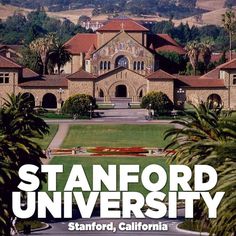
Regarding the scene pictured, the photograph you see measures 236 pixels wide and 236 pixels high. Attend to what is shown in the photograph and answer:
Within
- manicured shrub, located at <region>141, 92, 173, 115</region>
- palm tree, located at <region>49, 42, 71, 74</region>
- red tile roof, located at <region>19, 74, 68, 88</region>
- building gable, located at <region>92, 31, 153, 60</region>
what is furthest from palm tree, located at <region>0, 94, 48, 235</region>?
palm tree, located at <region>49, 42, 71, 74</region>

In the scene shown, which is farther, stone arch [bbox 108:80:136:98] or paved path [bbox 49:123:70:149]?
stone arch [bbox 108:80:136:98]

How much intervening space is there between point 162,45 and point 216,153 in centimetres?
11372

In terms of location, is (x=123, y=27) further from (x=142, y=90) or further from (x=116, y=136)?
(x=116, y=136)

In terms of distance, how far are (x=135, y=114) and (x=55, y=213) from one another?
185ft

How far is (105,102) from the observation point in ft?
414

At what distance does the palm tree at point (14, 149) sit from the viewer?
46.4 metres

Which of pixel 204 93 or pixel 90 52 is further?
pixel 90 52

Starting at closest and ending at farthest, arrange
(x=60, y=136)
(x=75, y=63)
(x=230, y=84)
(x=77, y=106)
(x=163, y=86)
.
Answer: (x=60, y=136) → (x=77, y=106) → (x=163, y=86) → (x=230, y=84) → (x=75, y=63)

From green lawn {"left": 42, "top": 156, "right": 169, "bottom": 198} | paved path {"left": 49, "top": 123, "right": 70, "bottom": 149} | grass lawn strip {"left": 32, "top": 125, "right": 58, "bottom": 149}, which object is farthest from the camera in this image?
paved path {"left": 49, "top": 123, "right": 70, "bottom": 149}

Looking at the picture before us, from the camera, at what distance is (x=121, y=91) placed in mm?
133375

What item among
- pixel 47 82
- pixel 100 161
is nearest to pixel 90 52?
pixel 47 82

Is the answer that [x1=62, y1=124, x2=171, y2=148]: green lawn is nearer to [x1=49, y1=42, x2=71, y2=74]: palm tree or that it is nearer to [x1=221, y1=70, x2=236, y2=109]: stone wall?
[x1=221, y1=70, x2=236, y2=109]: stone wall

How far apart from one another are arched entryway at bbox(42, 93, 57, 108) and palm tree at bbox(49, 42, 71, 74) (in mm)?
20894

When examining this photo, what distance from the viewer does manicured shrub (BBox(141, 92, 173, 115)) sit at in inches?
4486
